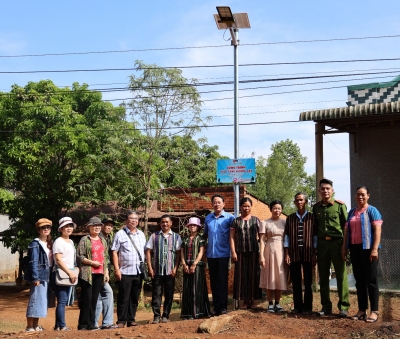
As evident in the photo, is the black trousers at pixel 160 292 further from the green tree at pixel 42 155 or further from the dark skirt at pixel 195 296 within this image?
the green tree at pixel 42 155

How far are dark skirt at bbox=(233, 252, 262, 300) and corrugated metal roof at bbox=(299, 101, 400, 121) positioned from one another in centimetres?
445

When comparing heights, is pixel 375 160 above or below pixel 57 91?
below

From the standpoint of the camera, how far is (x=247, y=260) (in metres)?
8.53

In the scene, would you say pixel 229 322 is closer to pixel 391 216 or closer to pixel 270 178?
pixel 391 216

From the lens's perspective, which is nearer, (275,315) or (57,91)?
(275,315)

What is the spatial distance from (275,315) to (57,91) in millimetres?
15665

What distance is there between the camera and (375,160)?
13914mm

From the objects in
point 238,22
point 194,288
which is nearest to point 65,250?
point 194,288

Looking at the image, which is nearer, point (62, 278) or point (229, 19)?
point (62, 278)

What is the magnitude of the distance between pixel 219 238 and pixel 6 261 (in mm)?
22493

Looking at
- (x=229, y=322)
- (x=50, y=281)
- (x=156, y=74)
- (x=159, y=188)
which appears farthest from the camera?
(x=159, y=188)

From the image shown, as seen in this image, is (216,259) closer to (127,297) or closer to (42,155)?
(127,297)

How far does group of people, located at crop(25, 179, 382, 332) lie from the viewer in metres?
7.88

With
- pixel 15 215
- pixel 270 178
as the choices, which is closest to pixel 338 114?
pixel 15 215
